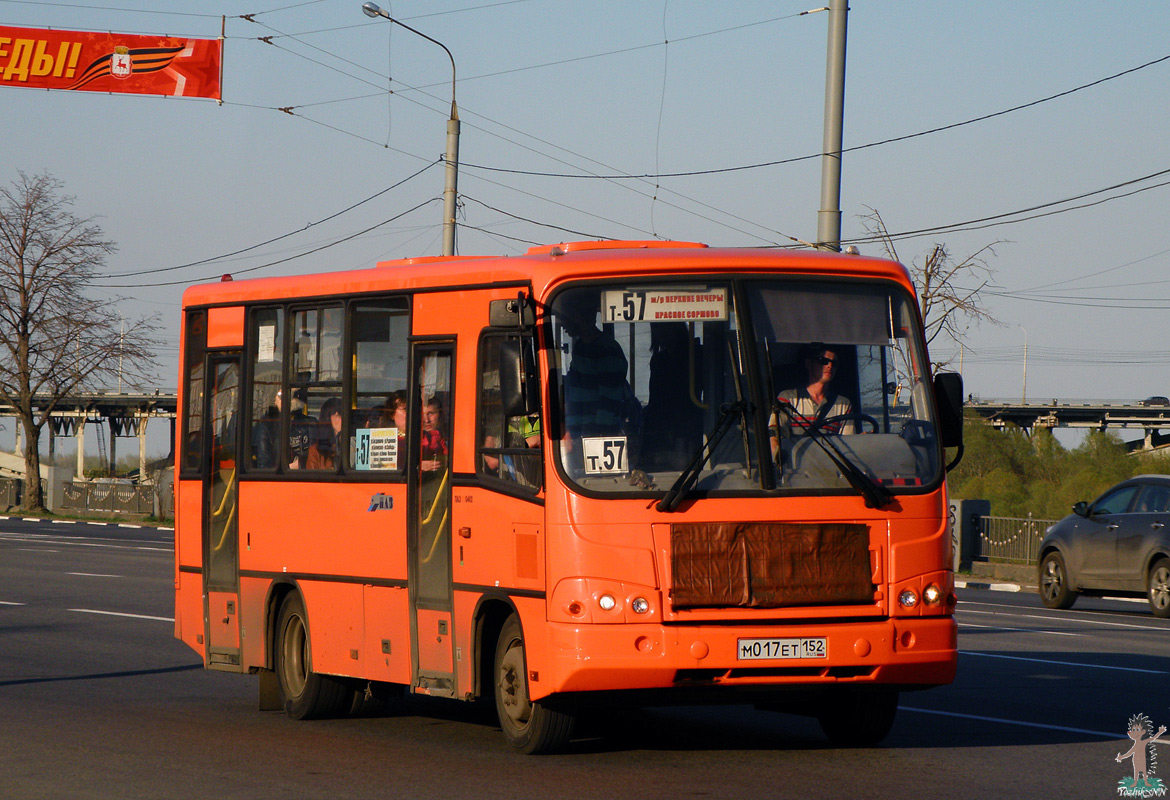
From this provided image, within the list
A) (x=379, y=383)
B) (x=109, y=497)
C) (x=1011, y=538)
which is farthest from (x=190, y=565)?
(x=109, y=497)

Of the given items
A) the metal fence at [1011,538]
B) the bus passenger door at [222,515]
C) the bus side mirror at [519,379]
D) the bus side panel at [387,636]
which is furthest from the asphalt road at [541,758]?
the metal fence at [1011,538]

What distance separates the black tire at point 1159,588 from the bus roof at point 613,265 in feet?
40.4

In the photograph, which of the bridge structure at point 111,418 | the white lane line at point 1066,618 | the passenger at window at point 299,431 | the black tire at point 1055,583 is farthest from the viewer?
the bridge structure at point 111,418

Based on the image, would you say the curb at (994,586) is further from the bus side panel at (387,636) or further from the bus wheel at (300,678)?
the bus side panel at (387,636)

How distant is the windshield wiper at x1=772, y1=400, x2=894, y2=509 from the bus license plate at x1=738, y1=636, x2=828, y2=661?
0.80 metres

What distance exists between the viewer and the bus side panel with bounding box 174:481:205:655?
12.6 metres

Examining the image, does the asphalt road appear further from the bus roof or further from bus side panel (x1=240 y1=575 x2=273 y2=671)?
the bus roof

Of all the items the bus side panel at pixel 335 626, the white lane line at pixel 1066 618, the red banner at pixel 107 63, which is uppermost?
the red banner at pixel 107 63

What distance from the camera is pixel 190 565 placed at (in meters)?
12.7

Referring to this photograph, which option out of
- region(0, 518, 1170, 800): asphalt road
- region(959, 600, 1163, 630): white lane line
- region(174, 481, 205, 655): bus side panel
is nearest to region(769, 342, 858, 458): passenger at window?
region(0, 518, 1170, 800): asphalt road

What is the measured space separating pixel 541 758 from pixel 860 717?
6.31ft

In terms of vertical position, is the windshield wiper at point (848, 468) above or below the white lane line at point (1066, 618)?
above

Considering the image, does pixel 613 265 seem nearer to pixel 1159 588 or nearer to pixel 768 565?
pixel 768 565

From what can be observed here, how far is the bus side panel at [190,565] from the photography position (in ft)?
41.2
